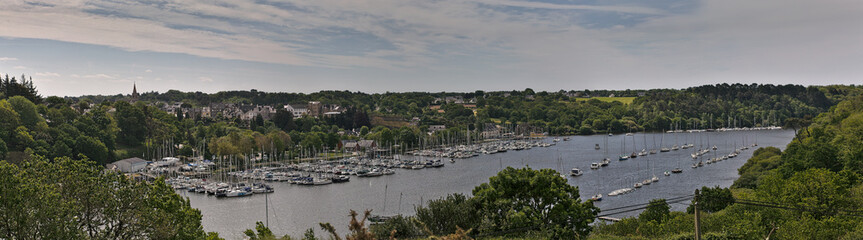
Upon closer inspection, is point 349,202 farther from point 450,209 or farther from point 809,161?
point 809,161

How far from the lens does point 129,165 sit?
1684 inches

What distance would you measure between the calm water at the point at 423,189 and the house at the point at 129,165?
31.8 ft

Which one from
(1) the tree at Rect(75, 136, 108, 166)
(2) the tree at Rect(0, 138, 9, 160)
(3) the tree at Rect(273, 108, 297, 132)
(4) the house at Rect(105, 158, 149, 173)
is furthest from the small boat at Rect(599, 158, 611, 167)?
(2) the tree at Rect(0, 138, 9, 160)

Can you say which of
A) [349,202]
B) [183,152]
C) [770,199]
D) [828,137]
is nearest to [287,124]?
[183,152]

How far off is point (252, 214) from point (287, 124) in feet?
128

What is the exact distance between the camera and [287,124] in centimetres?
6681

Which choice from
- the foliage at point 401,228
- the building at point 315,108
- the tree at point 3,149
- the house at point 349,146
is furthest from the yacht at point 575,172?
the building at point 315,108

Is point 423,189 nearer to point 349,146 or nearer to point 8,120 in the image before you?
point 349,146

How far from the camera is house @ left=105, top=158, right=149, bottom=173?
42.3 meters

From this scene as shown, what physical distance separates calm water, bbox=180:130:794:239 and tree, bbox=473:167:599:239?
1118cm

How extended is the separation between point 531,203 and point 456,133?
54450 mm

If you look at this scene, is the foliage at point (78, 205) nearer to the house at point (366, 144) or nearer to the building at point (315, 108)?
the house at point (366, 144)

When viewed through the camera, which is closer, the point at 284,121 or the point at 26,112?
the point at 26,112

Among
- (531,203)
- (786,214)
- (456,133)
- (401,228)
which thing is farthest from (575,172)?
(456,133)
